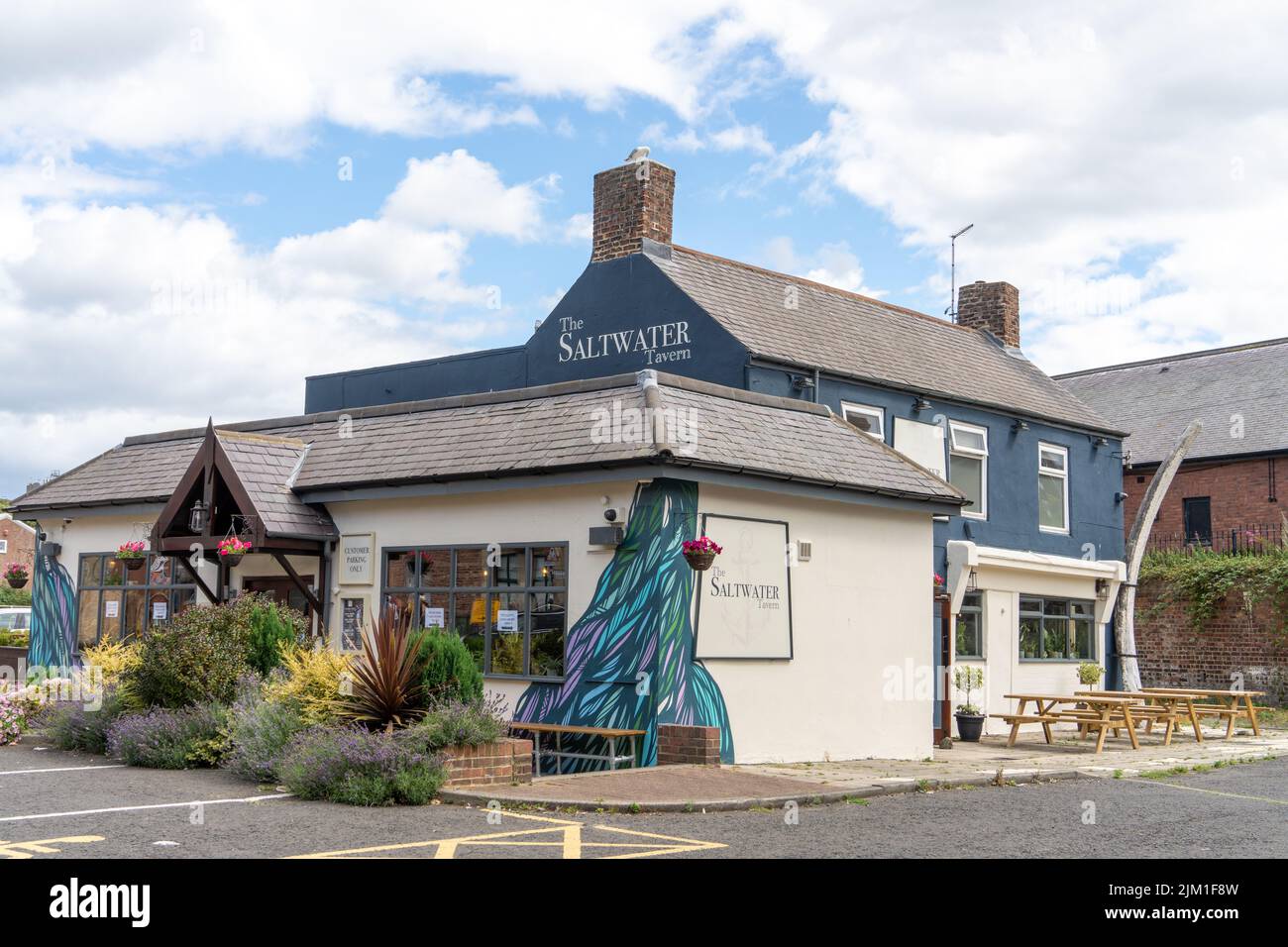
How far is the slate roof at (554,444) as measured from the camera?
1438 cm

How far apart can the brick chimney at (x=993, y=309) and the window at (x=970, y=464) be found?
4.87m

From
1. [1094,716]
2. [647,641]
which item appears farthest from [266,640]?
[1094,716]

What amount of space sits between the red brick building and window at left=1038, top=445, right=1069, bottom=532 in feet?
23.8

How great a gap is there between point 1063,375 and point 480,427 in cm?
3104

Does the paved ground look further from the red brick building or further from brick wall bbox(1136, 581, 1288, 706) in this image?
the red brick building

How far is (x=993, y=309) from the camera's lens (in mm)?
26828

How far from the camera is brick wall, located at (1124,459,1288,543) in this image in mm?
31375

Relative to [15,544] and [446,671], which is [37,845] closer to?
[446,671]

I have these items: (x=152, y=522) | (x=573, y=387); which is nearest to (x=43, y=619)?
(x=152, y=522)

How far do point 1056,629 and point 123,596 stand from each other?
52.6 ft

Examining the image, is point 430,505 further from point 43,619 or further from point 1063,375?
point 1063,375

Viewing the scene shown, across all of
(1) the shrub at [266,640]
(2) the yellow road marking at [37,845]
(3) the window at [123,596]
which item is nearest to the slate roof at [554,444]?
(3) the window at [123,596]

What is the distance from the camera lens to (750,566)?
14.6 metres

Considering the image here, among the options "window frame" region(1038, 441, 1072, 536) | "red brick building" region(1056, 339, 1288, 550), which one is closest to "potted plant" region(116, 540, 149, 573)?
"window frame" region(1038, 441, 1072, 536)
